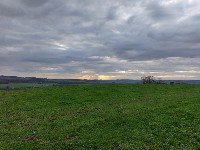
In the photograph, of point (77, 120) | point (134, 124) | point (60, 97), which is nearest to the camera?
point (134, 124)

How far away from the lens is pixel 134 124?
91.2ft

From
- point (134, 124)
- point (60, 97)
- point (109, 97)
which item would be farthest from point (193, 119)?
point (60, 97)

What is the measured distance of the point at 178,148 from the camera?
69.6 ft

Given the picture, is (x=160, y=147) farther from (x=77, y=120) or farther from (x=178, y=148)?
(x=77, y=120)

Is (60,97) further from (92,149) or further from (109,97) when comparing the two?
(92,149)

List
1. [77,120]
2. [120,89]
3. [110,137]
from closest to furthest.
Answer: [110,137] < [77,120] < [120,89]

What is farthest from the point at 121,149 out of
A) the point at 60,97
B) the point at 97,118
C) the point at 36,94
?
the point at 36,94

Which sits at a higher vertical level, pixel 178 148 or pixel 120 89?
pixel 120 89

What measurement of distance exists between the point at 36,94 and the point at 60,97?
5.01m

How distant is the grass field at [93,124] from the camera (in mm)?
22422

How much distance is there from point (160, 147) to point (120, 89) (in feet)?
113

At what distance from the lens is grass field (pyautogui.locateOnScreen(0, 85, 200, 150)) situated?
883 inches

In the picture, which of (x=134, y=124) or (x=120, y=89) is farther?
(x=120, y=89)

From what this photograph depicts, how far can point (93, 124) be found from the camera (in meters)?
28.0
